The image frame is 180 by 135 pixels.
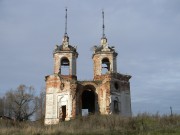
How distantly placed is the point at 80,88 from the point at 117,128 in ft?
35.8

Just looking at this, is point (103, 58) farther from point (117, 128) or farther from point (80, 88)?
point (117, 128)

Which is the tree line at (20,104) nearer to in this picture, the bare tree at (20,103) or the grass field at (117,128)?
the bare tree at (20,103)

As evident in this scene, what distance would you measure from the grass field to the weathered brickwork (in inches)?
167

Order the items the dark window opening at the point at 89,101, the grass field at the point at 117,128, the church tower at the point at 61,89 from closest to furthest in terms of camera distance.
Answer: the grass field at the point at 117,128, the church tower at the point at 61,89, the dark window opening at the point at 89,101

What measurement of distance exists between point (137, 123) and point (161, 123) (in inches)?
50.5

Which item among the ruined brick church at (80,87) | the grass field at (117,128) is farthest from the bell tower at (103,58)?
the grass field at (117,128)

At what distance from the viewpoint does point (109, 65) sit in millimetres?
27484

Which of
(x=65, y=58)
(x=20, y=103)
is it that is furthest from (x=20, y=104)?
(x=65, y=58)

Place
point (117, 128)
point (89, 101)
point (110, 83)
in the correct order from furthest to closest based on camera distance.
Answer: point (89, 101), point (110, 83), point (117, 128)

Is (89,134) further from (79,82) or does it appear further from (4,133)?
(79,82)

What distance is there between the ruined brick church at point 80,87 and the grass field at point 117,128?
4279 millimetres

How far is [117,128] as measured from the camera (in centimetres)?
1499

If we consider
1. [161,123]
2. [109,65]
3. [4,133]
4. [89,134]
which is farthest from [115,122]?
[109,65]

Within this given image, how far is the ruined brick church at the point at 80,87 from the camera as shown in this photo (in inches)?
986
